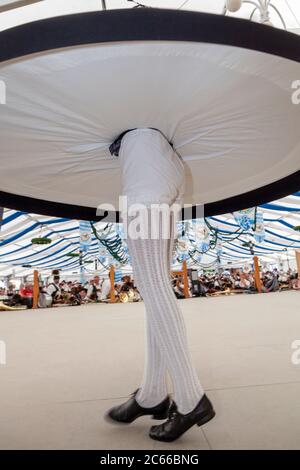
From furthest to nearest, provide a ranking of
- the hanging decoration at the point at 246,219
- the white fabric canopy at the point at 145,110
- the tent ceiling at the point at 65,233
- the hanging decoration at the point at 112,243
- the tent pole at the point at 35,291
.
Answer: the tent ceiling at the point at 65,233 → the hanging decoration at the point at 112,243 → the hanging decoration at the point at 246,219 → the tent pole at the point at 35,291 → the white fabric canopy at the point at 145,110

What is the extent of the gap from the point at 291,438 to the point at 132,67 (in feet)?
3.67

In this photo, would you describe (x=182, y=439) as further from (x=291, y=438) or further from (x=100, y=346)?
(x=100, y=346)

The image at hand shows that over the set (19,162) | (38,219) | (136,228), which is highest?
(38,219)

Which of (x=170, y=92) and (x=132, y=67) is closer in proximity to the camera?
(x=132, y=67)

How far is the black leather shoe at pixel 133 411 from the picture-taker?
1113 millimetres

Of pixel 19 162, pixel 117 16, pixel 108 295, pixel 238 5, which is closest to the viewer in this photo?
pixel 117 16

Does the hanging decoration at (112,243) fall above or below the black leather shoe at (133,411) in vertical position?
above

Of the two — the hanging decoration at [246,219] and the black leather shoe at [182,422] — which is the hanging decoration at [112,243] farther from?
the black leather shoe at [182,422]

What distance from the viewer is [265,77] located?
3.33 feet

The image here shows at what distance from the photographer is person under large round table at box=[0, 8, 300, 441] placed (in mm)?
820

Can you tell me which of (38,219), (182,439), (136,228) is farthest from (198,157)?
(38,219)
